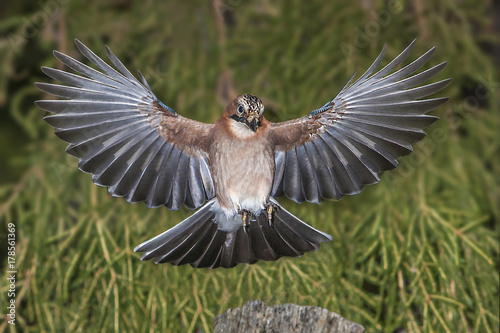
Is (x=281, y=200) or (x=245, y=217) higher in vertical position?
(x=281, y=200)

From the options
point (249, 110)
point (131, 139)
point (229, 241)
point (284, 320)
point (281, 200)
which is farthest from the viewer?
point (281, 200)

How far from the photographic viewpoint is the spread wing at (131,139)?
227 cm

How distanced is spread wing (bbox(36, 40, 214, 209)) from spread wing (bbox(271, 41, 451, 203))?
311mm

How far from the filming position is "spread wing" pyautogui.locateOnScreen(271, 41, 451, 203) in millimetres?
2283

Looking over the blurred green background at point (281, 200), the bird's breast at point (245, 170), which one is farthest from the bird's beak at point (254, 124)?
the blurred green background at point (281, 200)

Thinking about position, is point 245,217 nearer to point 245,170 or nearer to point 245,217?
point 245,217

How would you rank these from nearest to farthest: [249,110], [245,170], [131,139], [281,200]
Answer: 1. [249,110]
2. [245,170]
3. [131,139]
4. [281,200]

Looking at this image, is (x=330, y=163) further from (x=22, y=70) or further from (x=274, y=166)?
(x=22, y=70)

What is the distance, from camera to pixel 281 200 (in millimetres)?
3580

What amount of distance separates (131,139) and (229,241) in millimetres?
527

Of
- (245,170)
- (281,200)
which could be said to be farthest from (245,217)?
(281,200)

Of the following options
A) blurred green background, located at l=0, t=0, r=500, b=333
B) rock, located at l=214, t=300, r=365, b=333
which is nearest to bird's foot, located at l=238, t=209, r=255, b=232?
rock, located at l=214, t=300, r=365, b=333

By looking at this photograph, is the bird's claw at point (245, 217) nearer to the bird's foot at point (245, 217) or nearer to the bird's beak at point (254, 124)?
the bird's foot at point (245, 217)

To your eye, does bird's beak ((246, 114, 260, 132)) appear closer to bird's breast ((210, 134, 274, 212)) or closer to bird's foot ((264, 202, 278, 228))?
bird's breast ((210, 134, 274, 212))
